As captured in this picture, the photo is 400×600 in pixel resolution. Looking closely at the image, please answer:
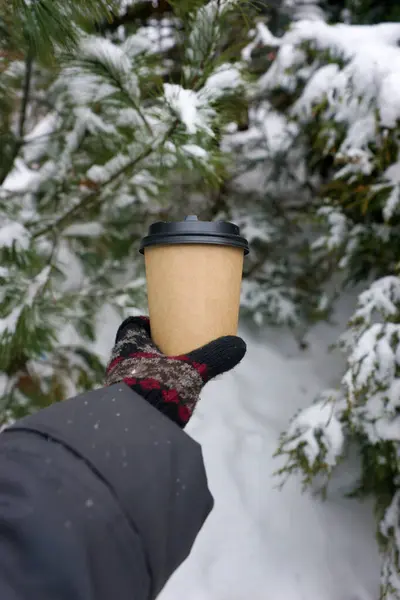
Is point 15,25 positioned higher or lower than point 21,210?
higher

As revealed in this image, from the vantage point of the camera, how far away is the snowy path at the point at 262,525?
1.68 meters

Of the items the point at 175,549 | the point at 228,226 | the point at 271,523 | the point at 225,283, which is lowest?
the point at 271,523

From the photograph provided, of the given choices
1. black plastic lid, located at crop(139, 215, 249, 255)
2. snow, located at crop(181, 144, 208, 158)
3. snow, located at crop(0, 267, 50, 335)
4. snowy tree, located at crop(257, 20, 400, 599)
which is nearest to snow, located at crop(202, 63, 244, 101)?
snow, located at crop(181, 144, 208, 158)

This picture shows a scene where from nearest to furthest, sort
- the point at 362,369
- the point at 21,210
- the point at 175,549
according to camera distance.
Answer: the point at 175,549
the point at 362,369
the point at 21,210

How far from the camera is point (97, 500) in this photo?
1.70 ft

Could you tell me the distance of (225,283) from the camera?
35.6 inches

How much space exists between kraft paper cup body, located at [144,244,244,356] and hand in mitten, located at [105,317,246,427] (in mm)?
46

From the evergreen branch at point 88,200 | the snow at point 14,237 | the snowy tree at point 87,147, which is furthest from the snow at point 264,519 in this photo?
the snow at point 14,237

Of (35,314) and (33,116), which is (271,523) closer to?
(35,314)

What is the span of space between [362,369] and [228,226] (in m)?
0.78

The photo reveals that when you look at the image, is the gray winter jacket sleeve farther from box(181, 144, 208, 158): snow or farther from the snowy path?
the snowy path

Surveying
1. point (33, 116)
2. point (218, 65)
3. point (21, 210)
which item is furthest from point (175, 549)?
point (33, 116)

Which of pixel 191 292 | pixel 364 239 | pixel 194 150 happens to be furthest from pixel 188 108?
pixel 364 239

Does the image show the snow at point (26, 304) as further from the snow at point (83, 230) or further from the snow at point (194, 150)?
the snow at point (194, 150)
